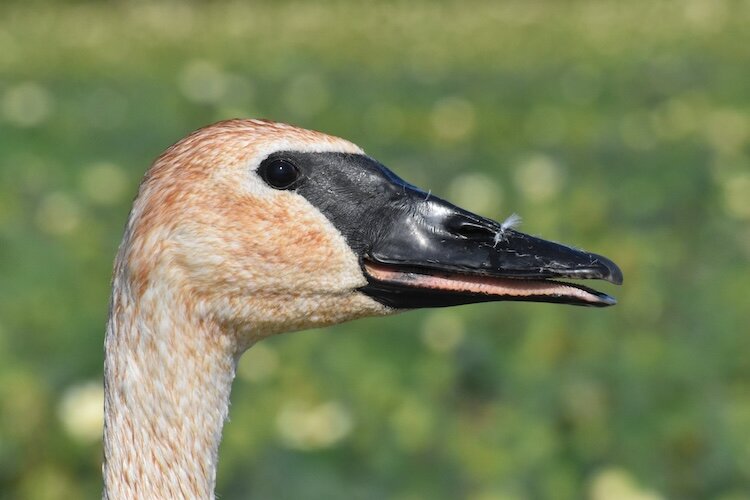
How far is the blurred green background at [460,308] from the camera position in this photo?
347 cm

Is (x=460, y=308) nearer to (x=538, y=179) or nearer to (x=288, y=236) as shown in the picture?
(x=538, y=179)

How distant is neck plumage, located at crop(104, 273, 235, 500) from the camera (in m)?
1.96

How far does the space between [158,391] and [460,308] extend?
8.68ft

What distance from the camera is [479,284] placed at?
6.34 feet

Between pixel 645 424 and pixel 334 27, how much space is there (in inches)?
466

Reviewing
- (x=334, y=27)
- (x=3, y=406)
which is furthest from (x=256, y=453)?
(x=334, y=27)

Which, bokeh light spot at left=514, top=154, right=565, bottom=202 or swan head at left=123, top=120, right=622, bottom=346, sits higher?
bokeh light spot at left=514, top=154, right=565, bottom=202

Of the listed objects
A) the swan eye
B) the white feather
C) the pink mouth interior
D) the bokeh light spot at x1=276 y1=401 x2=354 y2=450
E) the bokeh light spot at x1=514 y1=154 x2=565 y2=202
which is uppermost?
the bokeh light spot at x1=514 y1=154 x2=565 y2=202

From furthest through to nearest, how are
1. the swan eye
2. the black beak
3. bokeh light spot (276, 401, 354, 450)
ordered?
bokeh light spot (276, 401, 354, 450)
the swan eye
the black beak

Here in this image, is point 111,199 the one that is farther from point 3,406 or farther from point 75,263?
point 3,406

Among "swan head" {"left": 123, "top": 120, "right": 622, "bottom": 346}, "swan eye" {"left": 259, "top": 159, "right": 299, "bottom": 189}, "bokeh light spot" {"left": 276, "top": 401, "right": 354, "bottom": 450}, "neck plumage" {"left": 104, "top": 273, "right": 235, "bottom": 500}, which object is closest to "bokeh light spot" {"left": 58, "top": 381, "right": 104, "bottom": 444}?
"bokeh light spot" {"left": 276, "top": 401, "right": 354, "bottom": 450}

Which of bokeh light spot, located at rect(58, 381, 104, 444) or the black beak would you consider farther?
bokeh light spot, located at rect(58, 381, 104, 444)

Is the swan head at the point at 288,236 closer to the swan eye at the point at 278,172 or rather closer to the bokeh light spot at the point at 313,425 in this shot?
the swan eye at the point at 278,172

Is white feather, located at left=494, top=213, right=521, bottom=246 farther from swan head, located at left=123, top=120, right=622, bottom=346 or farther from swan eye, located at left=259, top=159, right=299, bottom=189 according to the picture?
swan eye, located at left=259, top=159, right=299, bottom=189
